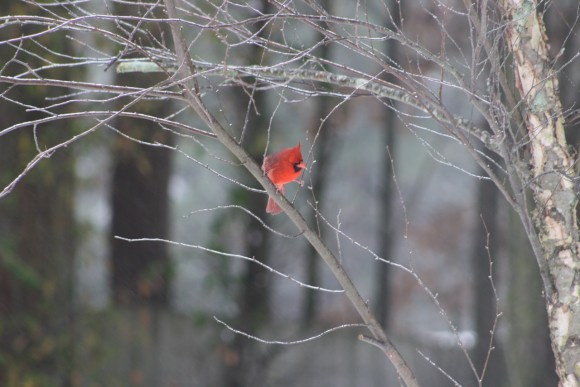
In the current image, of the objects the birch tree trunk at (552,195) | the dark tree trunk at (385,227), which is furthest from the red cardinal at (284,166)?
the dark tree trunk at (385,227)

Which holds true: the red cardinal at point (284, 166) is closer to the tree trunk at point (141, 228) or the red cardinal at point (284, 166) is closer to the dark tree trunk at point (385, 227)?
the tree trunk at point (141, 228)

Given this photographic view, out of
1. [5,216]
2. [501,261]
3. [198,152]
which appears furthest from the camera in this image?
[501,261]

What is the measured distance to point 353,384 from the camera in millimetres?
9781

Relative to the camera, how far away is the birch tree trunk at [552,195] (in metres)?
3.04

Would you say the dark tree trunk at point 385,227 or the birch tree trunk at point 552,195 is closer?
the birch tree trunk at point 552,195

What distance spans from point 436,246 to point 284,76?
41.0ft

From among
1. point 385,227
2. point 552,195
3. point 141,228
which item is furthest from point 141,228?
point 552,195

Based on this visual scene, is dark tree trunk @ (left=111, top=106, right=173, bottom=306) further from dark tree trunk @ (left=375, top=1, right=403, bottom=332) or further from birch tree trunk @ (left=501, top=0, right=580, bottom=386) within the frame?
birch tree trunk @ (left=501, top=0, right=580, bottom=386)

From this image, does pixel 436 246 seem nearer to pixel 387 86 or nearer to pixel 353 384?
pixel 353 384

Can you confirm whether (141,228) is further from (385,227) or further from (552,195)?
(552,195)

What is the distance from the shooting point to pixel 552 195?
121 inches

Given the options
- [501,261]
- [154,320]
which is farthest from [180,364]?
[501,261]

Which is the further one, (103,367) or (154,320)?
(154,320)

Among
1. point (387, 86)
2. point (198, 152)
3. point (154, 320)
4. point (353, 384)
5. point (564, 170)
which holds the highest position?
point (198, 152)
